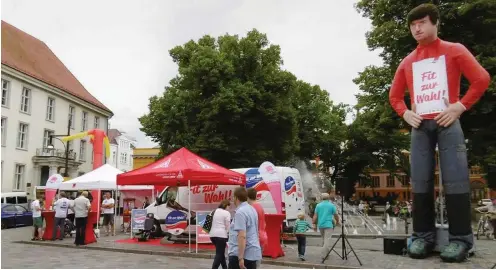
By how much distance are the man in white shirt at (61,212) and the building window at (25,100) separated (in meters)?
26.6

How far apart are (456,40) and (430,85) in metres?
13.4

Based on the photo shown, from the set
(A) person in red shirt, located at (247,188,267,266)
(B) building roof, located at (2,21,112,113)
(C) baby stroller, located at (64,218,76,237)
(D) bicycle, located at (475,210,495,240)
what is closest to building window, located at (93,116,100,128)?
(B) building roof, located at (2,21,112,113)

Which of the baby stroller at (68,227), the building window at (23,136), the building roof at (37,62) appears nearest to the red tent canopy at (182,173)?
the baby stroller at (68,227)

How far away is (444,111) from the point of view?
11172 mm

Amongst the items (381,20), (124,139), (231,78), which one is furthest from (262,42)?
(124,139)

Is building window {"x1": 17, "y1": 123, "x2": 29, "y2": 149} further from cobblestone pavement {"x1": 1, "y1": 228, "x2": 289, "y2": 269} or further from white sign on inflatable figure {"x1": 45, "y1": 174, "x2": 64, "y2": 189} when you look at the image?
cobblestone pavement {"x1": 1, "y1": 228, "x2": 289, "y2": 269}

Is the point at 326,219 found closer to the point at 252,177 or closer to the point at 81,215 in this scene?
the point at 252,177

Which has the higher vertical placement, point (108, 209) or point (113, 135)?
point (113, 135)

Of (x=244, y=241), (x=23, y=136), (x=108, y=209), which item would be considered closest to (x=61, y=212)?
(x=108, y=209)

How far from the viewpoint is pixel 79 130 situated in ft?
162

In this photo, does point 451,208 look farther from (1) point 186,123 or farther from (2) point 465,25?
(1) point 186,123

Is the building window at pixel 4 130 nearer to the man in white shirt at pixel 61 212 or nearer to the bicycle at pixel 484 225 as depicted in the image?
the man in white shirt at pixel 61 212

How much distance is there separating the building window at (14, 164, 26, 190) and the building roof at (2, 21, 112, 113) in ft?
26.0

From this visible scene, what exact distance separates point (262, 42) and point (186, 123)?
8.50 m
